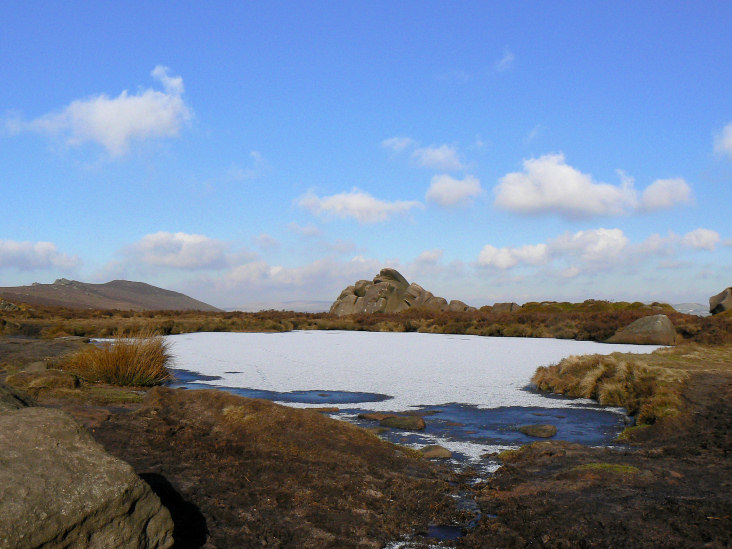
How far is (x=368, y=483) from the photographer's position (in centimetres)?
562

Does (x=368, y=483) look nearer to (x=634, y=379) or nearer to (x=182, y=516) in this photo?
(x=182, y=516)

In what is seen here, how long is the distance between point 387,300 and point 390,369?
35039 mm

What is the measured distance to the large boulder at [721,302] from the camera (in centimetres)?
3231

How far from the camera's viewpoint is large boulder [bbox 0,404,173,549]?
9.95ft

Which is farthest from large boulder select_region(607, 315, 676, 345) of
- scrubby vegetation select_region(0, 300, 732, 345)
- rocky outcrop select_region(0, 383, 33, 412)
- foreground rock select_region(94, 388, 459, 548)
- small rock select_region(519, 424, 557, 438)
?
rocky outcrop select_region(0, 383, 33, 412)

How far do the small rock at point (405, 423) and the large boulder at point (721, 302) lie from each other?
29523 mm

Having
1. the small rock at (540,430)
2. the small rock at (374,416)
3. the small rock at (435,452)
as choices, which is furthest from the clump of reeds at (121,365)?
the small rock at (540,430)

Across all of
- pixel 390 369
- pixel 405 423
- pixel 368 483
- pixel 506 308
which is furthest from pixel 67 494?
pixel 506 308

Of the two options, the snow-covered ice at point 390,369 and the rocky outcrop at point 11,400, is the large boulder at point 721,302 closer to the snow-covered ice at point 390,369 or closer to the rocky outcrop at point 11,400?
the snow-covered ice at point 390,369

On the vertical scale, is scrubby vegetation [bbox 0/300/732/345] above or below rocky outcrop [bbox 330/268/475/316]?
below

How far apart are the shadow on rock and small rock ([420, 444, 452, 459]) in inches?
127

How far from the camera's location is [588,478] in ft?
18.7

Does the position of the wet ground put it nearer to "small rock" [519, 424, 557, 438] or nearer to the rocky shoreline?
"small rock" [519, 424, 557, 438]

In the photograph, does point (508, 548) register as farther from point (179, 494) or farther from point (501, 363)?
point (501, 363)
